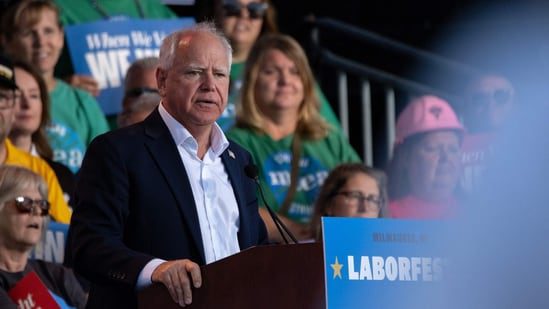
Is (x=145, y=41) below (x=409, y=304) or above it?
above

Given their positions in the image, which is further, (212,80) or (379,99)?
(379,99)

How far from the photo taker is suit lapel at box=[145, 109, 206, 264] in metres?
3.84

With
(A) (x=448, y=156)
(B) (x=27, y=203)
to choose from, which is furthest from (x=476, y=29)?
(B) (x=27, y=203)

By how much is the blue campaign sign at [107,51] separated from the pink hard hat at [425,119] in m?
1.53

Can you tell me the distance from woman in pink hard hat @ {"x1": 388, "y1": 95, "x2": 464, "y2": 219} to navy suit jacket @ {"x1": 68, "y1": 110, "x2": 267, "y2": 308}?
9.71 ft

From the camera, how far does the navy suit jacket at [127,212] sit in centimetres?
375

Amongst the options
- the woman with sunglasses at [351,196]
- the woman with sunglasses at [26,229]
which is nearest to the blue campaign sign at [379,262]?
the woman with sunglasses at [26,229]

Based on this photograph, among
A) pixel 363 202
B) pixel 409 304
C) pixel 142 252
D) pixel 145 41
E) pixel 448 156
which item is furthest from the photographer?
pixel 145 41

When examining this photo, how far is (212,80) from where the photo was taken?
155 inches

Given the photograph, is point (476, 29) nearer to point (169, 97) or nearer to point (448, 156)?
point (448, 156)

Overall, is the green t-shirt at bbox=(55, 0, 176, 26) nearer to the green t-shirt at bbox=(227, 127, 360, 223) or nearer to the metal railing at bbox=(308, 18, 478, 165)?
the metal railing at bbox=(308, 18, 478, 165)

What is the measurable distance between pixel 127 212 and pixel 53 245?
7.30 ft

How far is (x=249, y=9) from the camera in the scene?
786 cm

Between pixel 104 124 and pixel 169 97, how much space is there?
3.33m
